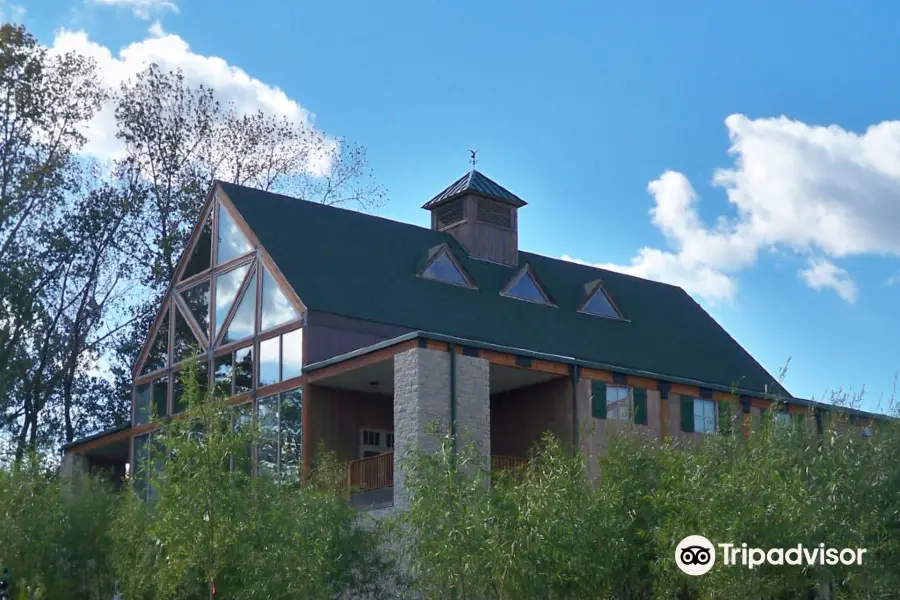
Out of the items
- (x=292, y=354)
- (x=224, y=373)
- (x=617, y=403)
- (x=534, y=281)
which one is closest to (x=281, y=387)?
(x=292, y=354)

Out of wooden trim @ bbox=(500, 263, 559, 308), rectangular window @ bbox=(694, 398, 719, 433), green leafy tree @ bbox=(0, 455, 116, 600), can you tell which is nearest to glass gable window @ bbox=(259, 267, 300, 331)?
green leafy tree @ bbox=(0, 455, 116, 600)

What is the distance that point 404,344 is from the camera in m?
24.0

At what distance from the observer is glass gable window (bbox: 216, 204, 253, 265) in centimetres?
2944

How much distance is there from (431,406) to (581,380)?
433cm

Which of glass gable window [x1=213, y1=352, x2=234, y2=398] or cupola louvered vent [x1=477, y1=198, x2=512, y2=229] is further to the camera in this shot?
cupola louvered vent [x1=477, y1=198, x2=512, y2=229]

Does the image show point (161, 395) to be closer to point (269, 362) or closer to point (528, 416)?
point (269, 362)

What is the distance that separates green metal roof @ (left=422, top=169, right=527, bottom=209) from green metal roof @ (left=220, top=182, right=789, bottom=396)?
1.20 meters

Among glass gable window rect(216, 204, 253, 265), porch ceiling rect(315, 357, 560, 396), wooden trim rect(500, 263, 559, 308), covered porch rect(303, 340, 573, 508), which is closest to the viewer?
covered porch rect(303, 340, 573, 508)

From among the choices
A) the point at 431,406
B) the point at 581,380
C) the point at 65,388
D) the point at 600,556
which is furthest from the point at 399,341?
the point at 65,388

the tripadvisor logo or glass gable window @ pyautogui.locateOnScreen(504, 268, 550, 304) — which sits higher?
glass gable window @ pyautogui.locateOnScreen(504, 268, 550, 304)

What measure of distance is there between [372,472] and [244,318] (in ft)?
18.9

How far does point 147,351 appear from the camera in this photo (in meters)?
32.5

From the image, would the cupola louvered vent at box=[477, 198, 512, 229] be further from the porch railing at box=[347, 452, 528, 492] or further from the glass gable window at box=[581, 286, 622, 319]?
the porch railing at box=[347, 452, 528, 492]

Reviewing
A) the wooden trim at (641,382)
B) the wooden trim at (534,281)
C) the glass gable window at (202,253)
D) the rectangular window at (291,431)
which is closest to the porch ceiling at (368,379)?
the rectangular window at (291,431)
